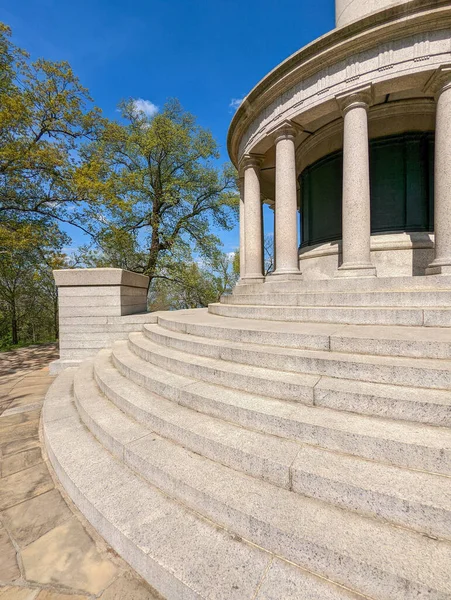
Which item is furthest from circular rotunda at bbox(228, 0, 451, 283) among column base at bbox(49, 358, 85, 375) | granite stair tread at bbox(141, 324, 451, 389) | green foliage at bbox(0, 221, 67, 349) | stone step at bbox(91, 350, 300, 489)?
green foliage at bbox(0, 221, 67, 349)

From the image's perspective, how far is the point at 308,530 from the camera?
1.91 meters

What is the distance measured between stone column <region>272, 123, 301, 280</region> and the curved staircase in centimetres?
407

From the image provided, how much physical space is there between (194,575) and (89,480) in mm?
1520

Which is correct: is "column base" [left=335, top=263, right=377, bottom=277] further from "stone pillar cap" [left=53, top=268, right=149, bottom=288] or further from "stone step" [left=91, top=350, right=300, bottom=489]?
"stone pillar cap" [left=53, top=268, right=149, bottom=288]

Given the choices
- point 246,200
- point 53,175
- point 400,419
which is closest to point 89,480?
point 400,419

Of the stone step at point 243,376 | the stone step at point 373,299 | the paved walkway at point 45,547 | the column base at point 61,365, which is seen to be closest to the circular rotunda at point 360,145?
the stone step at point 373,299

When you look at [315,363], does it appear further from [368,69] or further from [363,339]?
[368,69]

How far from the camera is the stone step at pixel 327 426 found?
2172 mm

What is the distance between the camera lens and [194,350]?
480cm

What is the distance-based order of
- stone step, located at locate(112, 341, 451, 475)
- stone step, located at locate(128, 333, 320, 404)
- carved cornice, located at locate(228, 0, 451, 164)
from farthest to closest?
1. carved cornice, located at locate(228, 0, 451, 164)
2. stone step, located at locate(128, 333, 320, 404)
3. stone step, located at locate(112, 341, 451, 475)

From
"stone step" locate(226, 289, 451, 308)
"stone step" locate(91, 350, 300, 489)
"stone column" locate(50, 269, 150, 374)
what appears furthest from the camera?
"stone column" locate(50, 269, 150, 374)

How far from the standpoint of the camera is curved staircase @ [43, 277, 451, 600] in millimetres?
1780

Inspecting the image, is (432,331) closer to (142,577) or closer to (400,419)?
(400,419)

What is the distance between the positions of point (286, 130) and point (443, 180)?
4.60 meters
